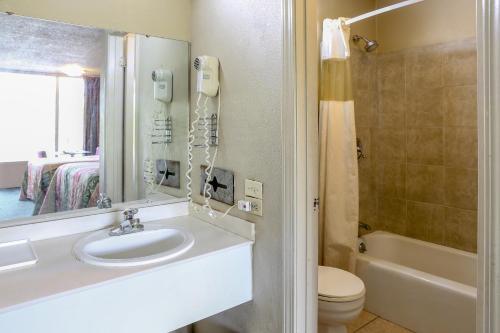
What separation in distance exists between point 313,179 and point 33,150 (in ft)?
3.95

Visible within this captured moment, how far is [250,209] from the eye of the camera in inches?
56.0

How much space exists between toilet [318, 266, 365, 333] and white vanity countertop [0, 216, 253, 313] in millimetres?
629

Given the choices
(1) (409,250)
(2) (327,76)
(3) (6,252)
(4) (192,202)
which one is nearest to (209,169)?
(4) (192,202)

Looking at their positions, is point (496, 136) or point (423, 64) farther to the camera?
point (423, 64)

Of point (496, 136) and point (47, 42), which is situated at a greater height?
point (47, 42)

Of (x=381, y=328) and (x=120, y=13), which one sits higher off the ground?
(x=120, y=13)

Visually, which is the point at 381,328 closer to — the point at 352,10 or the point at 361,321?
the point at 361,321

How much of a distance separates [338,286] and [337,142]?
951mm

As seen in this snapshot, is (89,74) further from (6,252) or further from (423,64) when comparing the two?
(423,64)

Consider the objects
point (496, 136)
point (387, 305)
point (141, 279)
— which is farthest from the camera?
point (387, 305)

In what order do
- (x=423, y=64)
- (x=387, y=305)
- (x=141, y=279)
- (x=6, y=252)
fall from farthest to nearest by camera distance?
(x=423, y=64), (x=387, y=305), (x=6, y=252), (x=141, y=279)

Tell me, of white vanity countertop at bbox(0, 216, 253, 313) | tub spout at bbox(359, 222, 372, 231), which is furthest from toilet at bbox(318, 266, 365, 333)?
tub spout at bbox(359, 222, 372, 231)

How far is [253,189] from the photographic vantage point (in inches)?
55.5

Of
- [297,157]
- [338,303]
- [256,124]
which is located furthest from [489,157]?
[338,303]
